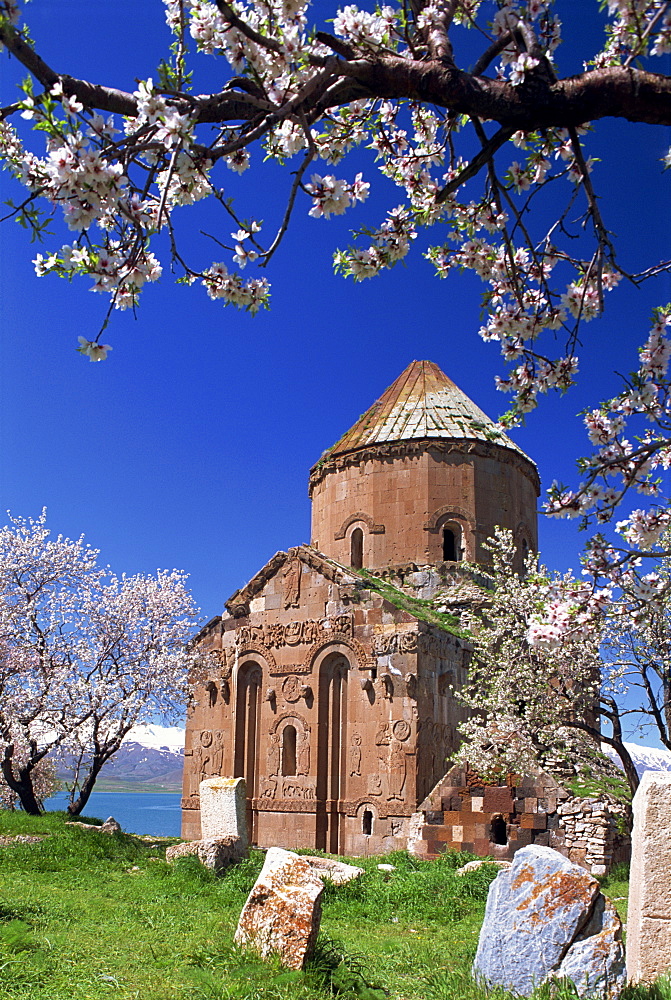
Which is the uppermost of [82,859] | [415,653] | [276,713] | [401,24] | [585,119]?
[401,24]

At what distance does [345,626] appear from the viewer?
16953mm

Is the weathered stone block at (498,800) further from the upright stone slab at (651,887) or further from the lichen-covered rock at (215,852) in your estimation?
the upright stone slab at (651,887)

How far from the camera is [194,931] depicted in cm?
755

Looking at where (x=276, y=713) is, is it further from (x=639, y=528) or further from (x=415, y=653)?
(x=639, y=528)

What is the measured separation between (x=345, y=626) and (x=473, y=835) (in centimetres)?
498

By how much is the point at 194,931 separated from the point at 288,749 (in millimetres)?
9903

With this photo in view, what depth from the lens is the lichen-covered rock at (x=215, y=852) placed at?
11203 mm

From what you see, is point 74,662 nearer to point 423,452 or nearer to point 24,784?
point 24,784

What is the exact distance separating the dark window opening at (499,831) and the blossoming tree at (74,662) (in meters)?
7.61

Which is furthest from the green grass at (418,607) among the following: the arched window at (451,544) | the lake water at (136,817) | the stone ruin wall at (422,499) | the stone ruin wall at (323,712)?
the lake water at (136,817)

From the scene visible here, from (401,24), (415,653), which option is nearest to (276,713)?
(415,653)

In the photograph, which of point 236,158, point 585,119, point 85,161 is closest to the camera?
point 85,161

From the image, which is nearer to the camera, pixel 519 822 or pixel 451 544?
pixel 519 822

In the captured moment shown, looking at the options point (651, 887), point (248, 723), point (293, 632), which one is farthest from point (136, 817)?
point (651, 887)
